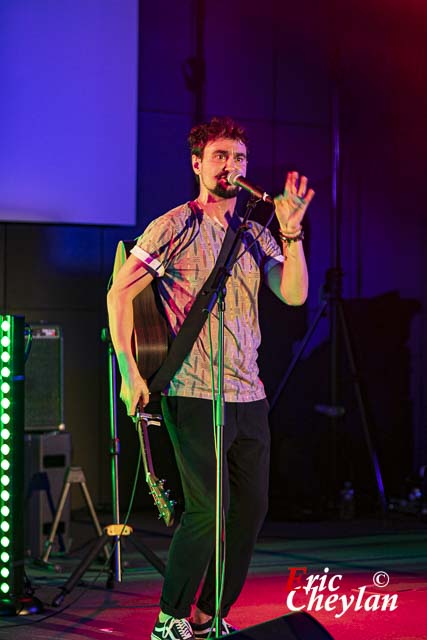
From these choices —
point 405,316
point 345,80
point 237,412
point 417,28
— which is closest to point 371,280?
point 405,316

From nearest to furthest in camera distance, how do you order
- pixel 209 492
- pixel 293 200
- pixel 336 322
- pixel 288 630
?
1. pixel 288 630
2. pixel 293 200
3. pixel 209 492
4. pixel 336 322

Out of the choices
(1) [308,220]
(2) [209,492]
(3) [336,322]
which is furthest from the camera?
(1) [308,220]

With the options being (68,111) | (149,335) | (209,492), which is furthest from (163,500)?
(68,111)

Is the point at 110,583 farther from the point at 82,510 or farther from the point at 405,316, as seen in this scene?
the point at 405,316

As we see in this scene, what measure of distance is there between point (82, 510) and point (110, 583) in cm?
193

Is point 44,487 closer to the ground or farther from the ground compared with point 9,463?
closer to the ground

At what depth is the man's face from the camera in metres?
2.97

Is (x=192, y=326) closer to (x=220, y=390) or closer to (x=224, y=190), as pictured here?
(x=220, y=390)

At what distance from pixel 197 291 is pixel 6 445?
3.82ft

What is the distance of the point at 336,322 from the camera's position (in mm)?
6035

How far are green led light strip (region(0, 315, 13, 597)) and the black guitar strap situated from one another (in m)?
0.92

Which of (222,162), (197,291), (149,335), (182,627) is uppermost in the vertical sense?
(222,162)

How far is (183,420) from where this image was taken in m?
2.97

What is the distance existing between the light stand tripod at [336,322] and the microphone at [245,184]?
2.93 metres
